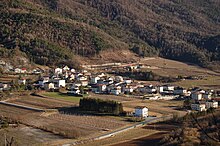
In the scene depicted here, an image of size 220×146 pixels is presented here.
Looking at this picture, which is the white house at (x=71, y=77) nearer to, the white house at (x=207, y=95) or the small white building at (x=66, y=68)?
the small white building at (x=66, y=68)

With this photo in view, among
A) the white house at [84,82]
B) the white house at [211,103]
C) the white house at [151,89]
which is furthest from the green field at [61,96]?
the white house at [211,103]

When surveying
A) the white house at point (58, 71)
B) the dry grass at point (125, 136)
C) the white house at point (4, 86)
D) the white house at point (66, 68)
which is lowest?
the dry grass at point (125, 136)

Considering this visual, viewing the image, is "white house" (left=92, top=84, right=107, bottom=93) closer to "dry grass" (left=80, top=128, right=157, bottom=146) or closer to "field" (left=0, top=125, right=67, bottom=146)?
"field" (left=0, top=125, right=67, bottom=146)

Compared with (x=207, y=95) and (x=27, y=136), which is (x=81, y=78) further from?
(x=27, y=136)

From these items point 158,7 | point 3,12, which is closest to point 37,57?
point 3,12

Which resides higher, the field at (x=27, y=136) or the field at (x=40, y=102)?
the field at (x=40, y=102)
